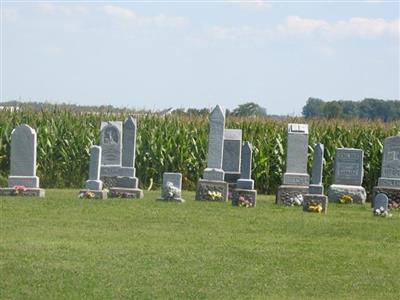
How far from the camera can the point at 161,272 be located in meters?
13.4

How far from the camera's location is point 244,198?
881 inches

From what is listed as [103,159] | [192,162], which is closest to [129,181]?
[103,159]

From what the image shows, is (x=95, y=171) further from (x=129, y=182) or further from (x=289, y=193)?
(x=289, y=193)

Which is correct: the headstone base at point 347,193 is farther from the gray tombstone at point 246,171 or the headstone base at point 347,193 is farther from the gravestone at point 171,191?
the gravestone at point 171,191

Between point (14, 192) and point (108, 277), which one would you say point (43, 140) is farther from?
point (108, 277)

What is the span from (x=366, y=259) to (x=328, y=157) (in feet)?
46.8

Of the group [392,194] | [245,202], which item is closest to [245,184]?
[245,202]

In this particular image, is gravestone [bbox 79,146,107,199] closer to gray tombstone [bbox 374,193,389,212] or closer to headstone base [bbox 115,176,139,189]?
headstone base [bbox 115,176,139,189]

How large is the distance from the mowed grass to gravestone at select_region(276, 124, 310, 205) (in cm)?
201

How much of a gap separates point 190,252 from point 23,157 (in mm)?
9115

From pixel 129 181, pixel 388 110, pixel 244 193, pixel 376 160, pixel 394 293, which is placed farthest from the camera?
pixel 388 110

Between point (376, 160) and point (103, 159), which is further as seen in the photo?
point (376, 160)

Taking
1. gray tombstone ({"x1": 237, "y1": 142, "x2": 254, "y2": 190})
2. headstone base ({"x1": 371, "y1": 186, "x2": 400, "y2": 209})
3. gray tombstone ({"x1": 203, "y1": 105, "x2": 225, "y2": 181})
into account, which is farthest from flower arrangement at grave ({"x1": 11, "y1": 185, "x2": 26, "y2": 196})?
headstone base ({"x1": 371, "y1": 186, "x2": 400, "y2": 209})

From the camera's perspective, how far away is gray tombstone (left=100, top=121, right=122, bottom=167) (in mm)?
25375
